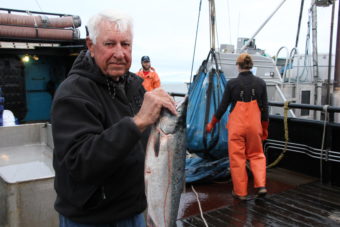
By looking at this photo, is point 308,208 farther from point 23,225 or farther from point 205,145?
point 23,225

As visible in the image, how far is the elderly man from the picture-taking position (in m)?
1.51

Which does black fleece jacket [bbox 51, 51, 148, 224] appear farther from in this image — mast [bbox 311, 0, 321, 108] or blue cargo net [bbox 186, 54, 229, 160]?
mast [bbox 311, 0, 321, 108]

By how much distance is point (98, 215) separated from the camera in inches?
69.6

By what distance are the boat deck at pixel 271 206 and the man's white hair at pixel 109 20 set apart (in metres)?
2.95

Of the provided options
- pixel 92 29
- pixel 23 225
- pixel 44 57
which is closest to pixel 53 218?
pixel 23 225

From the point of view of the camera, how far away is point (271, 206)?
4.61 metres

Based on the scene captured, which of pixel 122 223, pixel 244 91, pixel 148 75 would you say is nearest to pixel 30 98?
pixel 148 75

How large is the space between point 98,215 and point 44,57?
9610mm

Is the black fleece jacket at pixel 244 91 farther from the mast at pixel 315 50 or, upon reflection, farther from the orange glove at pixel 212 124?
the mast at pixel 315 50

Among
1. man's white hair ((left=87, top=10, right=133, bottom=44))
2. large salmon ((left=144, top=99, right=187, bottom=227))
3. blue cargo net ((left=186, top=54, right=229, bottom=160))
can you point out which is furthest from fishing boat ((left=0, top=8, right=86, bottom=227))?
blue cargo net ((left=186, top=54, right=229, bottom=160))

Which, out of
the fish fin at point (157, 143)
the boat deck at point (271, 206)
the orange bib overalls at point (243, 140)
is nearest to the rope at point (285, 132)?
the boat deck at point (271, 206)

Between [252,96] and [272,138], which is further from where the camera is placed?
[272,138]

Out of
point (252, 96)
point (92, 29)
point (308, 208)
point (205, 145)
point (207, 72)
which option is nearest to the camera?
point (92, 29)

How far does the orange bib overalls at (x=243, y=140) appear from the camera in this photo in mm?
4875
